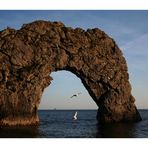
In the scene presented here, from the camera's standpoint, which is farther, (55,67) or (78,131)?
(55,67)

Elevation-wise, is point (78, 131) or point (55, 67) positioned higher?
point (55, 67)

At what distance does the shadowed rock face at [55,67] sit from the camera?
57406 millimetres

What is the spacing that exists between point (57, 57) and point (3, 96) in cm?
1099

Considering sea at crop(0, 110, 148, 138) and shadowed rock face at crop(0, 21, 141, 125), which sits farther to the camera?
shadowed rock face at crop(0, 21, 141, 125)

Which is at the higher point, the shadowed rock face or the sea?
the shadowed rock face

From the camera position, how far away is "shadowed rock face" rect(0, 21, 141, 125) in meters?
57.4

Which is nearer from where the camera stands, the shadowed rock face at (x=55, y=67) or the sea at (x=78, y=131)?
the sea at (x=78, y=131)

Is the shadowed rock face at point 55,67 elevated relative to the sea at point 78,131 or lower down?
elevated

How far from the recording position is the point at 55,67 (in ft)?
208

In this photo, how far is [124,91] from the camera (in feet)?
224
